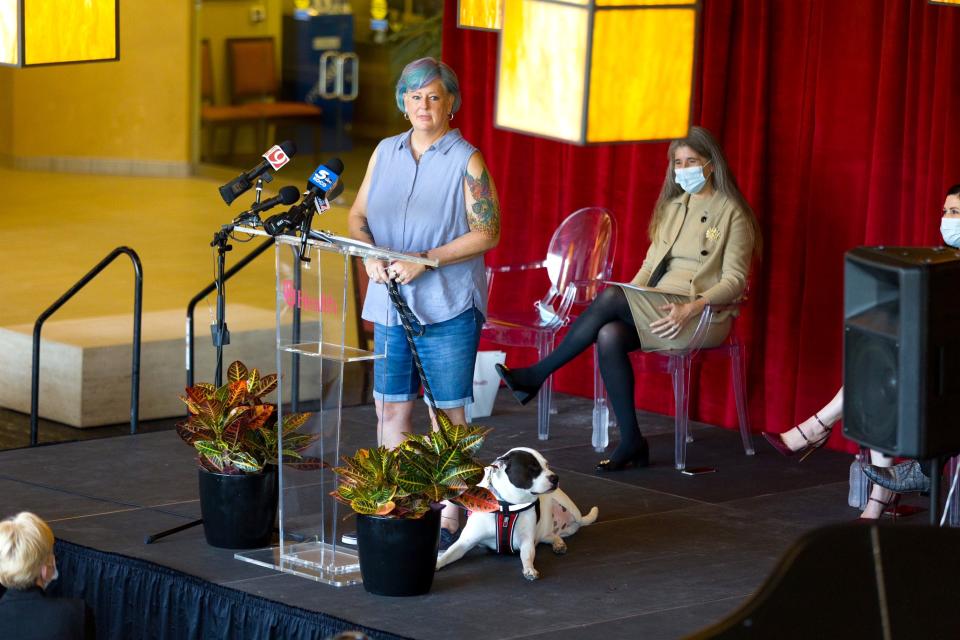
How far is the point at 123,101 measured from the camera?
446 inches

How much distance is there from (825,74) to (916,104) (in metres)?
0.42

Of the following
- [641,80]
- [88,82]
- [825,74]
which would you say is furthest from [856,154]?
[88,82]

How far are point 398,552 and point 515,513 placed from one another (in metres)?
0.45

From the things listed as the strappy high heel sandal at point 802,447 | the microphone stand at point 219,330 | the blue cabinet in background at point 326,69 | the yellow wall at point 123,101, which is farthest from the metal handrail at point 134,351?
the yellow wall at point 123,101

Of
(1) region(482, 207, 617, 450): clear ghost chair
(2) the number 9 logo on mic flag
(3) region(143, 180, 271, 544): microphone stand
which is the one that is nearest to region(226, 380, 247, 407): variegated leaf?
(3) region(143, 180, 271, 544): microphone stand

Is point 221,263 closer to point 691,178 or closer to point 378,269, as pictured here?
point 378,269

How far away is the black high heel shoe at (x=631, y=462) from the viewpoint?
19.7 feet

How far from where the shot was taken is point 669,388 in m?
7.00

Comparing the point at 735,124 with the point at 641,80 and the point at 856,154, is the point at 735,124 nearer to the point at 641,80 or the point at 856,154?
the point at 856,154

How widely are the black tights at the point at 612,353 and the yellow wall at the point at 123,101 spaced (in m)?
5.54

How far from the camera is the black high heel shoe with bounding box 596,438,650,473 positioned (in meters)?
6.02

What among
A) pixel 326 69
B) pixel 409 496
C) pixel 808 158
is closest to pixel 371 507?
pixel 409 496

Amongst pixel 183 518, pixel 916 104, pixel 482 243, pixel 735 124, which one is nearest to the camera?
pixel 482 243

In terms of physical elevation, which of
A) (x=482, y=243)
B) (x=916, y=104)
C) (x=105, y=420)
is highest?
(x=916, y=104)
